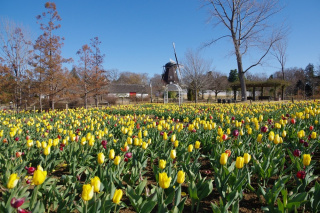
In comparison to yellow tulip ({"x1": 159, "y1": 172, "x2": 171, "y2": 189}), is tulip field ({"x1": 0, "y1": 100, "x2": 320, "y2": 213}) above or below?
below

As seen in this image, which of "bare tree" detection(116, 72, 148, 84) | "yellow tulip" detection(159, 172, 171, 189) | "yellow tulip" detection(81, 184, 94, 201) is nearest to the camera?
"yellow tulip" detection(81, 184, 94, 201)

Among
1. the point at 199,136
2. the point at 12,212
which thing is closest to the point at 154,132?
the point at 199,136

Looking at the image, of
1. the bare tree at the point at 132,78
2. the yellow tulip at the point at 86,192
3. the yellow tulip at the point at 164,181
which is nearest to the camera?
the yellow tulip at the point at 86,192

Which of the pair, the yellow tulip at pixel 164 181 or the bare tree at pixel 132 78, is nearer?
the yellow tulip at pixel 164 181

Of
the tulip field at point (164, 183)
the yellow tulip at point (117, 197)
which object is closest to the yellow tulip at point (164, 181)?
the tulip field at point (164, 183)

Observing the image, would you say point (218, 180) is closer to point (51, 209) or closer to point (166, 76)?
point (51, 209)

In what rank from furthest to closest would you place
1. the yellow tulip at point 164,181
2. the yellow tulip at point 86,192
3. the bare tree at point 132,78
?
the bare tree at point 132,78 → the yellow tulip at point 164,181 → the yellow tulip at point 86,192

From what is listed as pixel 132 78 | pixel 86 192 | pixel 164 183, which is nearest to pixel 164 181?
pixel 164 183

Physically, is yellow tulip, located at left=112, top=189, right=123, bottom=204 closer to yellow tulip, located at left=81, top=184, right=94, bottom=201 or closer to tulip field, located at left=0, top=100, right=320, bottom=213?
tulip field, located at left=0, top=100, right=320, bottom=213

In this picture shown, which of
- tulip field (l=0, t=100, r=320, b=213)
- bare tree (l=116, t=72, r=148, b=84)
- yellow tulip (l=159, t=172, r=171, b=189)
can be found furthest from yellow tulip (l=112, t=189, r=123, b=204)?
bare tree (l=116, t=72, r=148, b=84)

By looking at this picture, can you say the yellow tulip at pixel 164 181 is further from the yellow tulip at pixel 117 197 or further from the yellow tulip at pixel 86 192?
the yellow tulip at pixel 86 192

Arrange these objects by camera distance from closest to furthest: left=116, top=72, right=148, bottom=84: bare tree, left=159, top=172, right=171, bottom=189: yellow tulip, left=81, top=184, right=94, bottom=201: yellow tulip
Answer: left=81, top=184, right=94, bottom=201: yellow tulip → left=159, top=172, right=171, bottom=189: yellow tulip → left=116, top=72, right=148, bottom=84: bare tree

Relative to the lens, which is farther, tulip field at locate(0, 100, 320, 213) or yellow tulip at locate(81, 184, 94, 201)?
tulip field at locate(0, 100, 320, 213)

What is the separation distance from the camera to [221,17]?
22.6 meters
